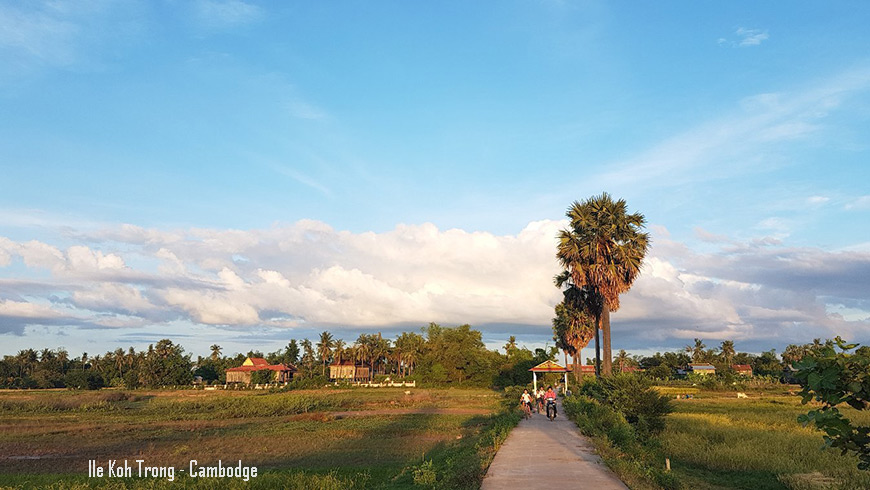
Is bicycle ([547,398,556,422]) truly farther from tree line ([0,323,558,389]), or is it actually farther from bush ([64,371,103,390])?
bush ([64,371,103,390])

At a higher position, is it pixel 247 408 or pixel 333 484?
pixel 333 484

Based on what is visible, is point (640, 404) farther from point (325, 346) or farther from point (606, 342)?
point (325, 346)

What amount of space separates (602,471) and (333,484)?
6.82 m

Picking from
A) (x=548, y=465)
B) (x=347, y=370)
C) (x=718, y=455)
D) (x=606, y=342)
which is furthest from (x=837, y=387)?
(x=347, y=370)

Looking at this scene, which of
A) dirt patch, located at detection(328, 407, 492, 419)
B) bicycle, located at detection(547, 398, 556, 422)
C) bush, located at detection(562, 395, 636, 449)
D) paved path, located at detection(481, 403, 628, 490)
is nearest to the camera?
paved path, located at detection(481, 403, 628, 490)

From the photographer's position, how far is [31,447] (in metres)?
27.7

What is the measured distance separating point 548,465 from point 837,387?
11.0 m

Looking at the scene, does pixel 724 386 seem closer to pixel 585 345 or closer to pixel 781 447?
pixel 585 345

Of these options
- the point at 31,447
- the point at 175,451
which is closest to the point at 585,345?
the point at 175,451

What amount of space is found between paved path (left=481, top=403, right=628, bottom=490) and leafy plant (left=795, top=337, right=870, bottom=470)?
8.01 metres

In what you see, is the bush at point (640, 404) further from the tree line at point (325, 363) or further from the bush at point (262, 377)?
the bush at point (262, 377)

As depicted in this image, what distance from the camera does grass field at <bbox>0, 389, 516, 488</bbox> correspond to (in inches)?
631

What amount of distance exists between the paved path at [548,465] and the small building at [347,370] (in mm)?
98325

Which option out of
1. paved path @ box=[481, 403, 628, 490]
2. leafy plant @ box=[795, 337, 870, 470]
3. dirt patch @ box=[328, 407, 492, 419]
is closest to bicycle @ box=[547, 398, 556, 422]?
paved path @ box=[481, 403, 628, 490]
